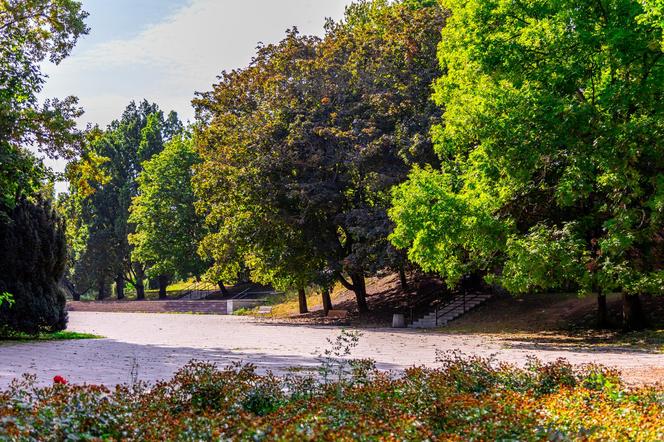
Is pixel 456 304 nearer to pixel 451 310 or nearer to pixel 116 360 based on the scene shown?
pixel 451 310

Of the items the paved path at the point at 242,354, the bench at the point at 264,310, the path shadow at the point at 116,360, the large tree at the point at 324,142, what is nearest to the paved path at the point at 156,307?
the bench at the point at 264,310

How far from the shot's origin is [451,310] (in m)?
29.0

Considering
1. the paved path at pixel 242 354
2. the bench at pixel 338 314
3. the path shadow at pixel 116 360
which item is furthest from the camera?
the bench at pixel 338 314

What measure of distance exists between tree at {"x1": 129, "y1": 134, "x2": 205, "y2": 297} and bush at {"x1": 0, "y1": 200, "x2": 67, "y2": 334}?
3038 centimetres

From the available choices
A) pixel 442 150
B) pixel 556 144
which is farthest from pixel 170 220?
pixel 556 144

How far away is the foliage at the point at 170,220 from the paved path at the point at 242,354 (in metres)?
29.7

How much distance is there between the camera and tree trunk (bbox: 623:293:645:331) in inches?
800

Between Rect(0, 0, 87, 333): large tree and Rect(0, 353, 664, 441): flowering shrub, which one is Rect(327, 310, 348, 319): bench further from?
Rect(0, 353, 664, 441): flowering shrub

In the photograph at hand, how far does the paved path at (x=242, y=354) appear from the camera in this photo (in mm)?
11977

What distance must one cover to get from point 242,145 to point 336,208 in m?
5.52

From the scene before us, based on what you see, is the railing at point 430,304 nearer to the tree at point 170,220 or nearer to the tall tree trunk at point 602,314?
the tall tree trunk at point 602,314

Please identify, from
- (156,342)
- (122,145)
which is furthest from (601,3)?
(122,145)

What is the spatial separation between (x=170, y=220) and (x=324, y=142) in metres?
27.6

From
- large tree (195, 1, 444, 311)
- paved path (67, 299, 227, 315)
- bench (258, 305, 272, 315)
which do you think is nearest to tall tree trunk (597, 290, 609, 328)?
large tree (195, 1, 444, 311)
